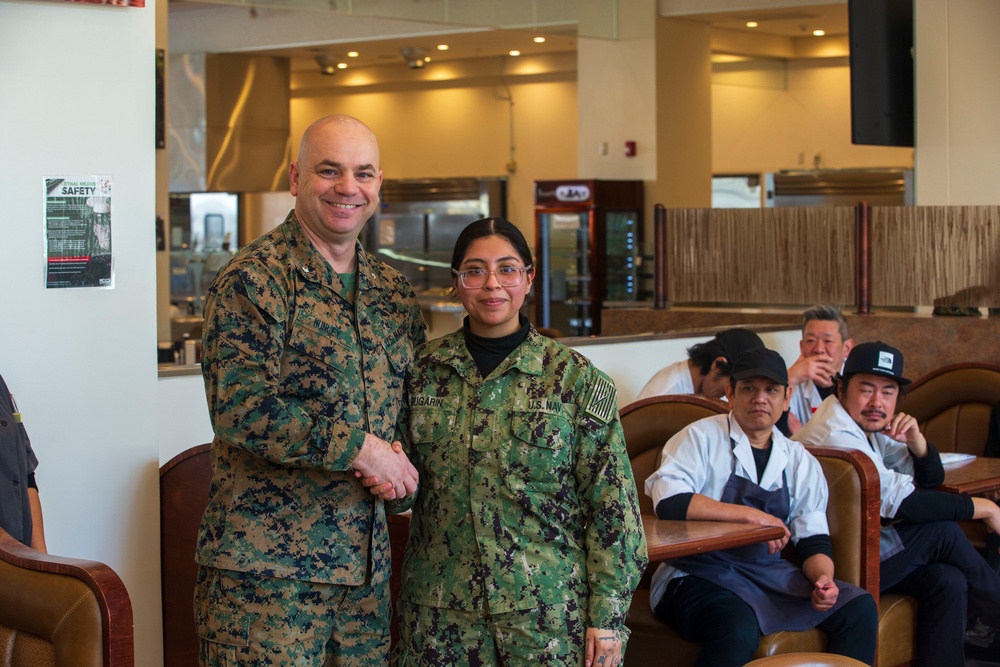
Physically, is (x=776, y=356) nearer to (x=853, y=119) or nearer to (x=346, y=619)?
(x=346, y=619)

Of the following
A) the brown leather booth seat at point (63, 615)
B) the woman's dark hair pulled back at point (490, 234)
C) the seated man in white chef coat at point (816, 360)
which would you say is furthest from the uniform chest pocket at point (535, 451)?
the seated man in white chef coat at point (816, 360)

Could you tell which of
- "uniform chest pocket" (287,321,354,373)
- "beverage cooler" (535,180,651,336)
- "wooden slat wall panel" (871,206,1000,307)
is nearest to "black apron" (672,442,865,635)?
"uniform chest pocket" (287,321,354,373)

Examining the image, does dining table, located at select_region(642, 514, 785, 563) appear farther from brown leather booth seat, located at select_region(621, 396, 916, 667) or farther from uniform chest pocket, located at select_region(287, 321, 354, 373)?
uniform chest pocket, located at select_region(287, 321, 354, 373)

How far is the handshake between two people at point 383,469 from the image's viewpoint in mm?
2375

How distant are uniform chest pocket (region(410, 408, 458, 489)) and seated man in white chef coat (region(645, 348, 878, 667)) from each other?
116cm

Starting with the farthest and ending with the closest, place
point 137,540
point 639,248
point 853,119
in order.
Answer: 1. point 639,248
2. point 853,119
3. point 137,540

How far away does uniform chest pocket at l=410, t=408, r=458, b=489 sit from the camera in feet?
8.17

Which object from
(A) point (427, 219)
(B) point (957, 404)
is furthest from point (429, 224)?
(B) point (957, 404)

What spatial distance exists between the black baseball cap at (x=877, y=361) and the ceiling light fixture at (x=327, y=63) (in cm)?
981

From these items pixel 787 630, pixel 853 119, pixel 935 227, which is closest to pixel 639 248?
pixel 853 119

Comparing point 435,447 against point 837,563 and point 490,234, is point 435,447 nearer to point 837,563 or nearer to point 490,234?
point 490,234

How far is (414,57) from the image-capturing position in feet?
44.0

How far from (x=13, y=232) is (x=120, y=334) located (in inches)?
15.1

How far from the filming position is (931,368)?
21.6 feet
